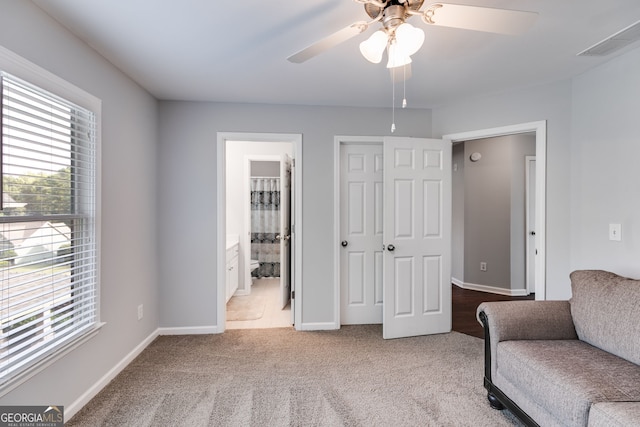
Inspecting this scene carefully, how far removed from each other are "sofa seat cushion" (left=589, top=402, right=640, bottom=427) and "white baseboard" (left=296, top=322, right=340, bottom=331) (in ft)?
7.31

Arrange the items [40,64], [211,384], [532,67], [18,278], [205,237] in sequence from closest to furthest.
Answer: [18,278], [40,64], [211,384], [532,67], [205,237]

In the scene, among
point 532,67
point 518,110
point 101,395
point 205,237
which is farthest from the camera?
point 205,237

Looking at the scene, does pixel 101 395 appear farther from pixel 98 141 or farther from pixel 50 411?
pixel 98 141

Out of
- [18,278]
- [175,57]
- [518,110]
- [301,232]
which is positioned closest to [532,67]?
[518,110]

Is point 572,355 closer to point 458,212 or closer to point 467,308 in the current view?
point 467,308

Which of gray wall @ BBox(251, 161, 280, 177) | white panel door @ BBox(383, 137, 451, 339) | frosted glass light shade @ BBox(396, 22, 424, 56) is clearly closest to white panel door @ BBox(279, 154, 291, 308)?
gray wall @ BBox(251, 161, 280, 177)

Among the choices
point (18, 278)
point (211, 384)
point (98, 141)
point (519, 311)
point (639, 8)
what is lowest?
point (211, 384)

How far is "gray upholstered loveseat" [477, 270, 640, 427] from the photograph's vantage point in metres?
1.35

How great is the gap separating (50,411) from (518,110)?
4093mm

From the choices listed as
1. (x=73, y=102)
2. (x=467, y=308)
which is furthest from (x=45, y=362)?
(x=467, y=308)

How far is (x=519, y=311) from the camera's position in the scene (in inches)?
76.8

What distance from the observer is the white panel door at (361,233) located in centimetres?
334

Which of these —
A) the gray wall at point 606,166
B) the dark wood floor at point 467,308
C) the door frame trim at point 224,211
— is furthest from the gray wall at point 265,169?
the gray wall at point 606,166

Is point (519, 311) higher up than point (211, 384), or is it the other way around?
point (519, 311)
